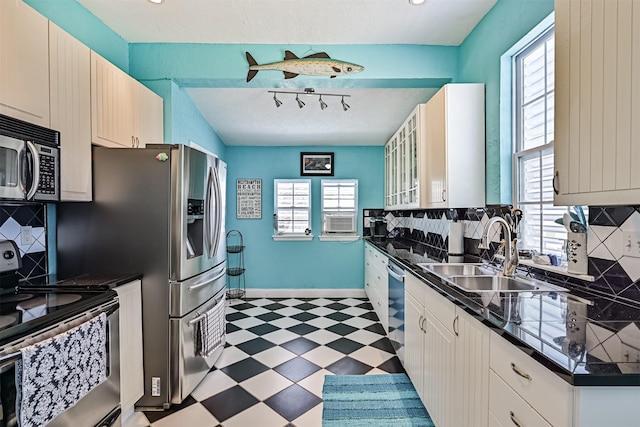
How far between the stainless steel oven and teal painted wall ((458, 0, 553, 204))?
7.93 ft

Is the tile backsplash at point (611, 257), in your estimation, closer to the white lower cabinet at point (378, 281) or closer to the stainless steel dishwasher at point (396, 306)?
the stainless steel dishwasher at point (396, 306)

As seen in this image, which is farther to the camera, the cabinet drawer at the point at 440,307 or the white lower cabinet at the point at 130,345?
the white lower cabinet at the point at 130,345

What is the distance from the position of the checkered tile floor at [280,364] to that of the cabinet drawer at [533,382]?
1337mm

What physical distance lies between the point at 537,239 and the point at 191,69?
280cm

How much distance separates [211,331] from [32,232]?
4.43 feet

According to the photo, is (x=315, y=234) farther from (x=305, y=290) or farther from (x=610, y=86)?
(x=610, y=86)

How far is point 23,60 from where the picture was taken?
1544 mm

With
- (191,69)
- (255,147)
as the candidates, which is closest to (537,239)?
(191,69)

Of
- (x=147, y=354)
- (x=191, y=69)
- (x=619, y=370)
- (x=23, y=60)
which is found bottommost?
(x=147, y=354)

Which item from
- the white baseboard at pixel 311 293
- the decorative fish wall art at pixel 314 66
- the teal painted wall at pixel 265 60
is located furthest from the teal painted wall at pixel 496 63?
the white baseboard at pixel 311 293

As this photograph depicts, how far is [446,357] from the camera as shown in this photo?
64.5 inches

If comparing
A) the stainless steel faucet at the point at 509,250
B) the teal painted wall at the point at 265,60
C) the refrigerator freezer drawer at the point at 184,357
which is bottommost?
the refrigerator freezer drawer at the point at 184,357

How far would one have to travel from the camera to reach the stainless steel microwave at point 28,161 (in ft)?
4.70

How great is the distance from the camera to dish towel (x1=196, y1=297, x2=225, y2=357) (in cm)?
241
